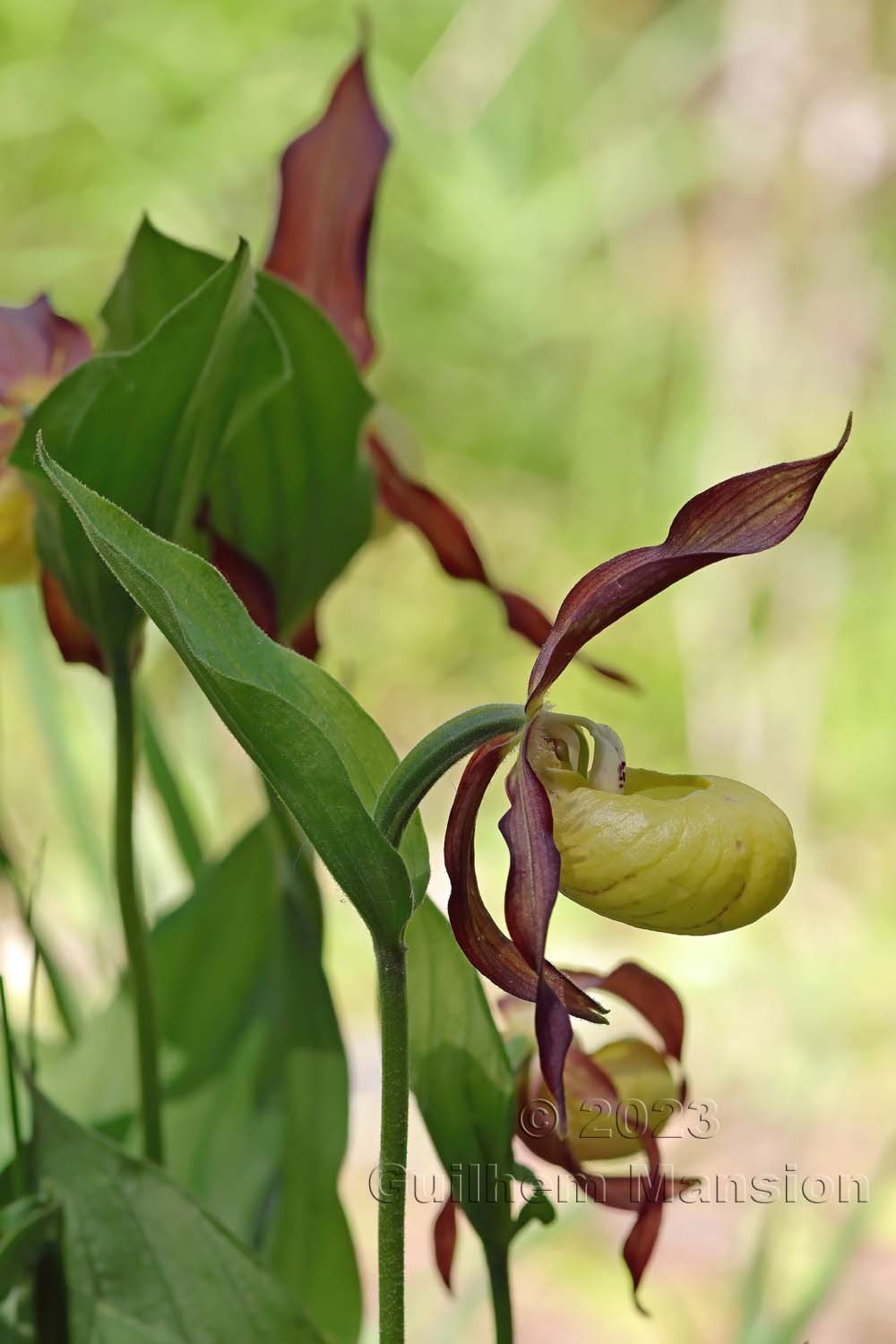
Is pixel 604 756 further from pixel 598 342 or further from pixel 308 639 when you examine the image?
pixel 598 342

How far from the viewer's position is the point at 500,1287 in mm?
536

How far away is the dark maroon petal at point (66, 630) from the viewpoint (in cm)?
61

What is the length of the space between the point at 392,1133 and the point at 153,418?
0.98ft

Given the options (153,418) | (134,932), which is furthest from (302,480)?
(134,932)

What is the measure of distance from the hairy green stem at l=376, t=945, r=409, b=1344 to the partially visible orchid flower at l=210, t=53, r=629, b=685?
311mm

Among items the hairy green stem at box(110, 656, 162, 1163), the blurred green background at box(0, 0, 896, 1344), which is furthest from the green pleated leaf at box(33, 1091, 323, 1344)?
the blurred green background at box(0, 0, 896, 1344)

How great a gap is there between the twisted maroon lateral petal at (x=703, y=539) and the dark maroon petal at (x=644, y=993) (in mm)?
185

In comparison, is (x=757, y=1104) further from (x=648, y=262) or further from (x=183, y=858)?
(x=648, y=262)

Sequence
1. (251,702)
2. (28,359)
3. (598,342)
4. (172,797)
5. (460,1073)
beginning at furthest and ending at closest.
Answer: (598,342)
(172,797)
(28,359)
(460,1073)
(251,702)

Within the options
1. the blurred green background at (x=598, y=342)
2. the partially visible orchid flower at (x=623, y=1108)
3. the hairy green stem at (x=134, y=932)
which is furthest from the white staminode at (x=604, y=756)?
the blurred green background at (x=598, y=342)

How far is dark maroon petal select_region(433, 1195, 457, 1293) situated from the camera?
0.57 meters

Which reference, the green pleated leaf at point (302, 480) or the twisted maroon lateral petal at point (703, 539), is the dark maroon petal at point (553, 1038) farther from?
the green pleated leaf at point (302, 480)

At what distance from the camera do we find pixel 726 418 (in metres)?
2.48

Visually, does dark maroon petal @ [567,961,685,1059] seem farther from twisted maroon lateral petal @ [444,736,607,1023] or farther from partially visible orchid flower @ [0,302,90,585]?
partially visible orchid flower @ [0,302,90,585]
